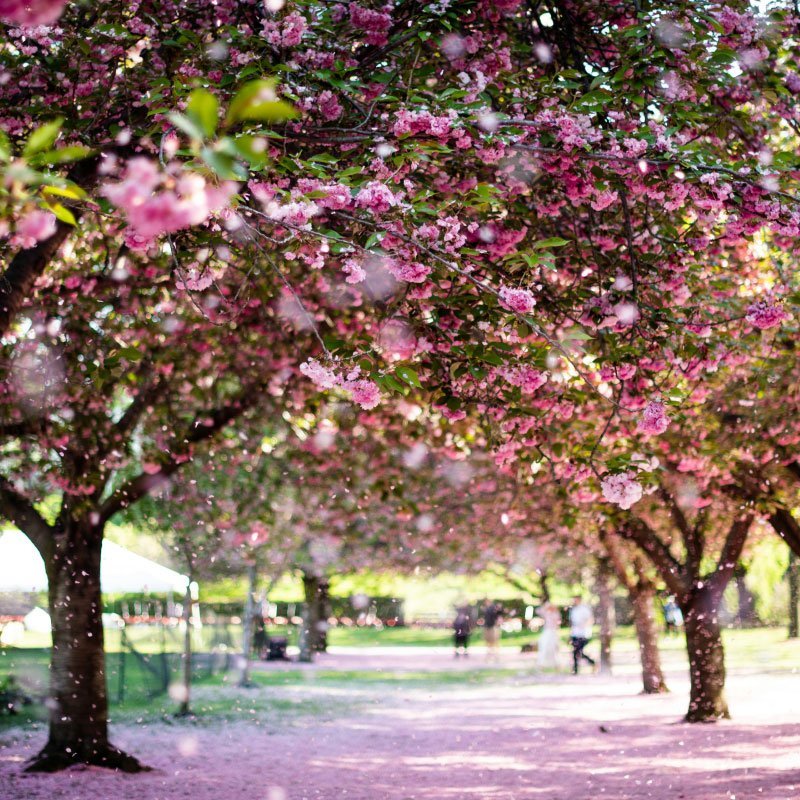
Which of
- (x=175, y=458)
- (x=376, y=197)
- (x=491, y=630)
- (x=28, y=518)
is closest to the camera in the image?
(x=376, y=197)

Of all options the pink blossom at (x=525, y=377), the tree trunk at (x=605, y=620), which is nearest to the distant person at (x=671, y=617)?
the tree trunk at (x=605, y=620)

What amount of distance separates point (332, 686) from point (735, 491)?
41.8 ft

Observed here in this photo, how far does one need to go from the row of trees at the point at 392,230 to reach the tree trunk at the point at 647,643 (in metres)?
9.12

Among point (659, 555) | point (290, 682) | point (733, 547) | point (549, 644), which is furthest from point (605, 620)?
point (733, 547)

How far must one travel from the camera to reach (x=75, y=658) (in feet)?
34.0

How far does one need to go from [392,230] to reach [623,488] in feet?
6.41

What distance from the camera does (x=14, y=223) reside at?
343 cm

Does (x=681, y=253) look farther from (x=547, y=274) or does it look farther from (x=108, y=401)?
(x=108, y=401)

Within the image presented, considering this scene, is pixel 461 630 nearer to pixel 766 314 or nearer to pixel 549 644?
pixel 549 644

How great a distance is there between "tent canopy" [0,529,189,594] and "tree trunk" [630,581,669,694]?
30.0ft

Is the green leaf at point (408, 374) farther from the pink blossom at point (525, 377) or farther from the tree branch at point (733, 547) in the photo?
the tree branch at point (733, 547)

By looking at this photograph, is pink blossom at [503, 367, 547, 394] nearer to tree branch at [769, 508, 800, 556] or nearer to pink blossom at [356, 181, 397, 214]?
pink blossom at [356, 181, 397, 214]

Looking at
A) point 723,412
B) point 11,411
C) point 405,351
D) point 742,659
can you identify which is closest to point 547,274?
point 405,351

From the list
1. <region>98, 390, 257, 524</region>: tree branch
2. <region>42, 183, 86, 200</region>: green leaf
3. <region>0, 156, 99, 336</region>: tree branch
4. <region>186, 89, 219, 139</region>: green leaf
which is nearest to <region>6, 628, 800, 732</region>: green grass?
<region>98, 390, 257, 524</region>: tree branch
